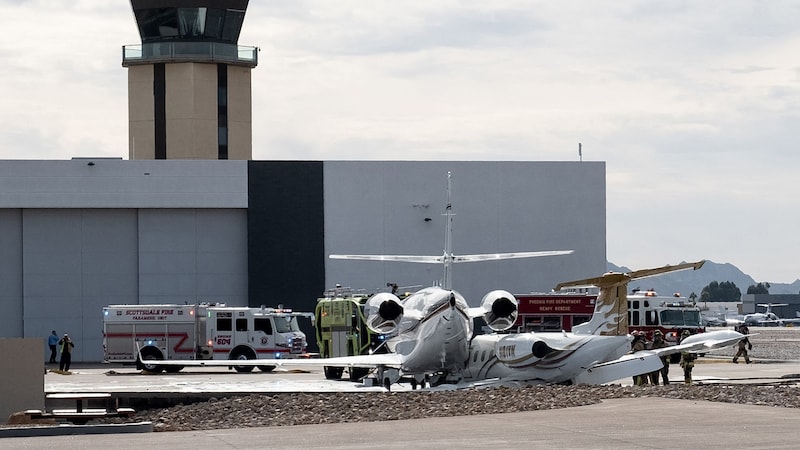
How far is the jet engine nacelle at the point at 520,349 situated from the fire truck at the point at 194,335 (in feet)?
57.3

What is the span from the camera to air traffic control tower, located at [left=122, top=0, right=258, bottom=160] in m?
64.8

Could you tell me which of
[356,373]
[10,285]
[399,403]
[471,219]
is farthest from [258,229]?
[399,403]

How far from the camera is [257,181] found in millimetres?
59312

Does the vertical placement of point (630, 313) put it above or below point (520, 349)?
above

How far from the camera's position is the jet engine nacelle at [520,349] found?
29953 millimetres

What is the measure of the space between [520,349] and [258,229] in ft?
98.9

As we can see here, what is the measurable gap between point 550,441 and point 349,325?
27635 millimetres

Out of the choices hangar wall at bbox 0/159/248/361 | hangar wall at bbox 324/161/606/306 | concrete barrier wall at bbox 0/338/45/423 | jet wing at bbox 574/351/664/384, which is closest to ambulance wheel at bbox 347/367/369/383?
jet wing at bbox 574/351/664/384

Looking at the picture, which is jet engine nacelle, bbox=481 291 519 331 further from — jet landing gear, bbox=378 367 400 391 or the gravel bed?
the gravel bed

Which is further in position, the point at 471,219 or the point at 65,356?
the point at 471,219

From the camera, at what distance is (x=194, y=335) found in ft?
157

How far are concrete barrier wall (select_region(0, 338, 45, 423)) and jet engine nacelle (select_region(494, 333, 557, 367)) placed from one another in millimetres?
10246

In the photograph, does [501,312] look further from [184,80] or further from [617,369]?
[184,80]

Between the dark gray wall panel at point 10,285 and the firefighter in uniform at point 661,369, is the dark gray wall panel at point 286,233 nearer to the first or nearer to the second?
the dark gray wall panel at point 10,285
